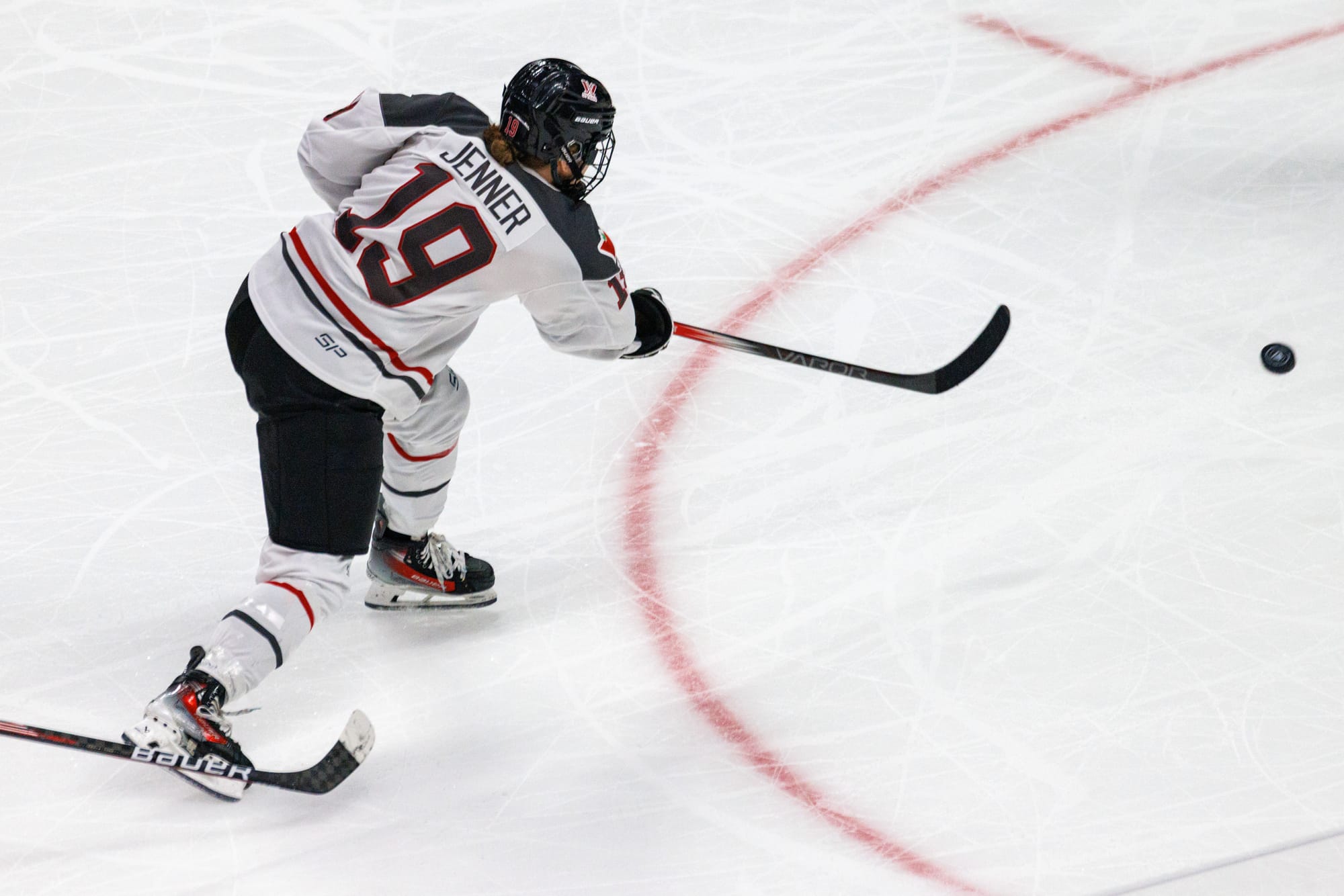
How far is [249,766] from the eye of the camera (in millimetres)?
2143

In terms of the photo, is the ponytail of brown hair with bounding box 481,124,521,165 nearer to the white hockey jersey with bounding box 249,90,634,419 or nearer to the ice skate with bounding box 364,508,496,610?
the white hockey jersey with bounding box 249,90,634,419

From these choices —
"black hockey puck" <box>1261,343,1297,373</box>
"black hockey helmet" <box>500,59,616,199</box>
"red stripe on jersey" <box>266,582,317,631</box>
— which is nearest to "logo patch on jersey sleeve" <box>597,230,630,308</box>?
"black hockey helmet" <box>500,59,616,199</box>

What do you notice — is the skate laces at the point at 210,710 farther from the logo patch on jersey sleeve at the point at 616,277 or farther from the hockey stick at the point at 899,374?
the hockey stick at the point at 899,374

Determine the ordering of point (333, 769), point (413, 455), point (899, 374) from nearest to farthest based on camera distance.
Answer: point (333, 769)
point (413, 455)
point (899, 374)

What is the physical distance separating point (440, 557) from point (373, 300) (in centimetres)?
65

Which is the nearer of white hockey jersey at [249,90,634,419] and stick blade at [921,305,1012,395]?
white hockey jersey at [249,90,634,419]

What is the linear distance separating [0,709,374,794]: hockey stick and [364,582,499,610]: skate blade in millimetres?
371

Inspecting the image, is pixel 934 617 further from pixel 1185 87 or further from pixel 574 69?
pixel 1185 87

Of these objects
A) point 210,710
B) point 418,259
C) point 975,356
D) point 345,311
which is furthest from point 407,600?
point 975,356

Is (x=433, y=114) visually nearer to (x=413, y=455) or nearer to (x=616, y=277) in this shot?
(x=616, y=277)

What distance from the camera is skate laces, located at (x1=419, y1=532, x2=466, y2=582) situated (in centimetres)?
261

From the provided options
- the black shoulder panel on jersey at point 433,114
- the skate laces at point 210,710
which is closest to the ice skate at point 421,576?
the skate laces at point 210,710

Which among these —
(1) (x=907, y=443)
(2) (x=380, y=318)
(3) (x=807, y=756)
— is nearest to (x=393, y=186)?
(2) (x=380, y=318)

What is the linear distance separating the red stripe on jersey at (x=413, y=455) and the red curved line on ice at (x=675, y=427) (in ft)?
1.49
